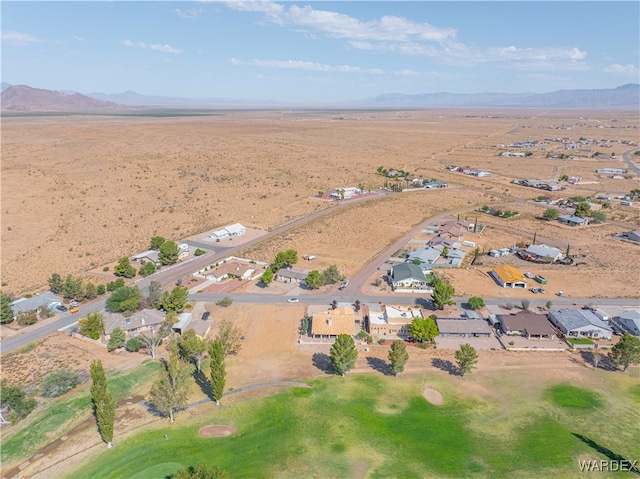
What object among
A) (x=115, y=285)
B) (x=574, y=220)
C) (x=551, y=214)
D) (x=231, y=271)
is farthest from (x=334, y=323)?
(x=574, y=220)

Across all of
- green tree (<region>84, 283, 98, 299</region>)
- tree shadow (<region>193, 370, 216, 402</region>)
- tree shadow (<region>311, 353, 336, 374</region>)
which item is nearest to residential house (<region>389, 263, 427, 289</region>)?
tree shadow (<region>311, 353, 336, 374</region>)

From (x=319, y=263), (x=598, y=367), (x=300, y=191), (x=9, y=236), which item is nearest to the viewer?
(x=598, y=367)

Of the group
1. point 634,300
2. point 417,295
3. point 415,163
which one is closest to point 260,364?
point 417,295

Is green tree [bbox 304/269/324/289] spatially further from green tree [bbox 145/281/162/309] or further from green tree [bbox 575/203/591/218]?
green tree [bbox 575/203/591/218]

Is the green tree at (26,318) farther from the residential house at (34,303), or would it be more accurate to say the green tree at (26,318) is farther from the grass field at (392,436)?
the grass field at (392,436)

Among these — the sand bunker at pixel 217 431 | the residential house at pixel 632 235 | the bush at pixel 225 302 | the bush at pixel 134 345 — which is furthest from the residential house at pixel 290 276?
the residential house at pixel 632 235

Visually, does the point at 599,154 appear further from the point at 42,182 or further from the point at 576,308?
the point at 42,182

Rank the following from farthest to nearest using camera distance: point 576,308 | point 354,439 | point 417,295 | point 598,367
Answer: point 417,295 → point 576,308 → point 598,367 → point 354,439


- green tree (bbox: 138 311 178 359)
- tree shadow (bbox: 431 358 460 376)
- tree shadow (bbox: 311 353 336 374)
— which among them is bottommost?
tree shadow (bbox: 311 353 336 374)
